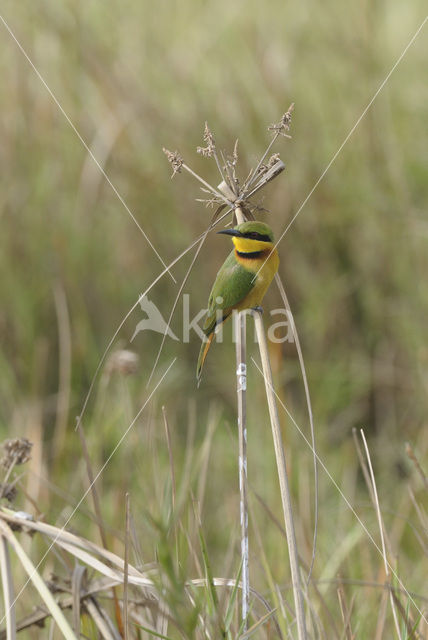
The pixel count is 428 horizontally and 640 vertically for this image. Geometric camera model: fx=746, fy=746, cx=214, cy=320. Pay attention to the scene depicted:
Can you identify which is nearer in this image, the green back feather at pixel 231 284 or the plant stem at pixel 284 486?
the plant stem at pixel 284 486

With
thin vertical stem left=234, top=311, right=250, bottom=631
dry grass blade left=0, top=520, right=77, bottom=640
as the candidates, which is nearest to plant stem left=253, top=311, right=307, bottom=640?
thin vertical stem left=234, top=311, right=250, bottom=631

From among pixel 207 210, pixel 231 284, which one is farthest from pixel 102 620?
pixel 207 210

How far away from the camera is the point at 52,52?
1.91 metres

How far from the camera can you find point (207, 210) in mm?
1786

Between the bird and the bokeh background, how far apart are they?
3.32ft

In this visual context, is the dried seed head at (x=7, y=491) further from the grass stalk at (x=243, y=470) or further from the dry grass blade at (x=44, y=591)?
the grass stalk at (x=243, y=470)

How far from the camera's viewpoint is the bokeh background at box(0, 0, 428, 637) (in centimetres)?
171

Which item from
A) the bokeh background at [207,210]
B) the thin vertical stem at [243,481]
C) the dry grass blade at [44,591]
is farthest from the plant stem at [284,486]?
the bokeh background at [207,210]

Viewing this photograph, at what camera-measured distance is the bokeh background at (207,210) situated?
1.71 m

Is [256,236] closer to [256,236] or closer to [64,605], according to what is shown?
[256,236]

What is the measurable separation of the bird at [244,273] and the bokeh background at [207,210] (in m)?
1.01

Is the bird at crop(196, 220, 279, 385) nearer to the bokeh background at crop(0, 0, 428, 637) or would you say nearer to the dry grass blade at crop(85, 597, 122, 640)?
the dry grass blade at crop(85, 597, 122, 640)
